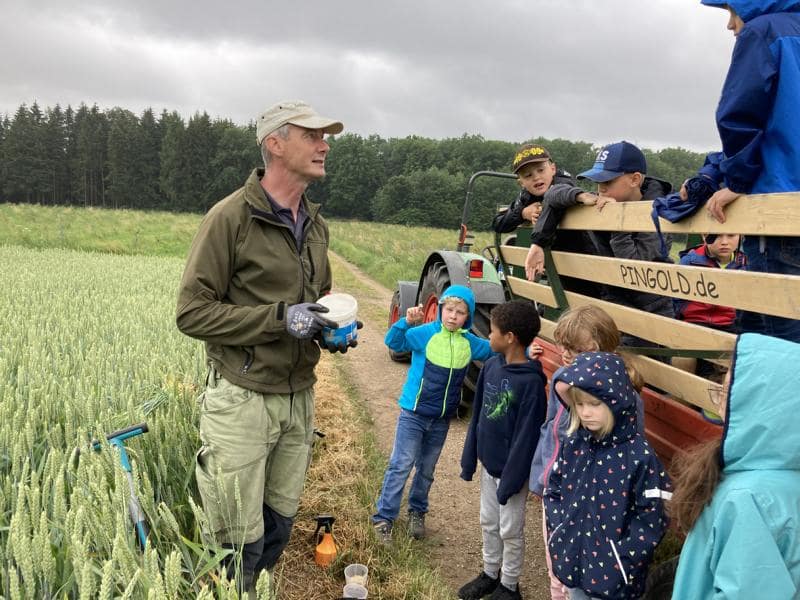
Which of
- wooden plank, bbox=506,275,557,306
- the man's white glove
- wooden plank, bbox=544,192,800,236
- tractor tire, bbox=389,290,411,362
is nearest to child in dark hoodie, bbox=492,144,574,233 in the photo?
wooden plank, bbox=506,275,557,306

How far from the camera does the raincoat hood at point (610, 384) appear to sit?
2152mm

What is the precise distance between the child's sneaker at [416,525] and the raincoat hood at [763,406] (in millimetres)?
2394

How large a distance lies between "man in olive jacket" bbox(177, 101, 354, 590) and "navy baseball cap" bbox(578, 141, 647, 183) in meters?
1.38

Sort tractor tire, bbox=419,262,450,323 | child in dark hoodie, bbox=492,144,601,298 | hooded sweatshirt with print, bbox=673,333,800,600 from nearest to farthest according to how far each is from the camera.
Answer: hooded sweatshirt with print, bbox=673,333,800,600, child in dark hoodie, bbox=492,144,601,298, tractor tire, bbox=419,262,450,323

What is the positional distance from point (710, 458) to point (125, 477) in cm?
181

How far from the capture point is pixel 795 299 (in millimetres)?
1770

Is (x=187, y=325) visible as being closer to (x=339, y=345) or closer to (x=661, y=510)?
(x=339, y=345)

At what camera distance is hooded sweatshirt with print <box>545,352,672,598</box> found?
2.14 meters

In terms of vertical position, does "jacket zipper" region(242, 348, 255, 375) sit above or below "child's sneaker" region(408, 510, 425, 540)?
above

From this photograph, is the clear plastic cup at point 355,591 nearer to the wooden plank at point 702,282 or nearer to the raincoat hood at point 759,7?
the wooden plank at point 702,282

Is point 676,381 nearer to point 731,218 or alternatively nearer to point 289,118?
point 731,218

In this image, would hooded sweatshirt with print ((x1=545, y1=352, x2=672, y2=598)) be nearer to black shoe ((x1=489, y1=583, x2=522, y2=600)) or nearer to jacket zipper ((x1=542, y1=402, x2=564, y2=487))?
jacket zipper ((x1=542, y1=402, x2=564, y2=487))

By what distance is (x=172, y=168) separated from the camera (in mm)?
68188

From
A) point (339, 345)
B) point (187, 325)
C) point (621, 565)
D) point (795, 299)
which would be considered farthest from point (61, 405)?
point (795, 299)
